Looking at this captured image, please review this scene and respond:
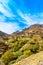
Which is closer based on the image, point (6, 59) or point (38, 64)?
point (38, 64)

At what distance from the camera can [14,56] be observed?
49.6 metres

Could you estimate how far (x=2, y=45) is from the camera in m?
65.8

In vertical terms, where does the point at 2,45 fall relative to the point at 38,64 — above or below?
above

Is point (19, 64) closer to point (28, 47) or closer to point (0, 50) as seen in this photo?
point (0, 50)

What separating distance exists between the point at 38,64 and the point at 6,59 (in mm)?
31633

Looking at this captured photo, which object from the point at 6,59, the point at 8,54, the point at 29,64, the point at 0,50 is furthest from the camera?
the point at 0,50

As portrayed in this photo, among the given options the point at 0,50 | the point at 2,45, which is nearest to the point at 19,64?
the point at 0,50

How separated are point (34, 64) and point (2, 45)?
163ft

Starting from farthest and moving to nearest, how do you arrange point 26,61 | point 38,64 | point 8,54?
point 8,54 → point 26,61 → point 38,64

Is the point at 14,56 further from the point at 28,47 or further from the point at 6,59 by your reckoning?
the point at 28,47

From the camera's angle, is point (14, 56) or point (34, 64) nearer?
point (34, 64)

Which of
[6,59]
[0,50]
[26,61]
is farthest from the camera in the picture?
[0,50]

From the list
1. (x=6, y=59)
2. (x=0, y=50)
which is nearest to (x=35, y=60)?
(x=6, y=59)

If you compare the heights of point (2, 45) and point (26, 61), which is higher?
point (2, 45)
